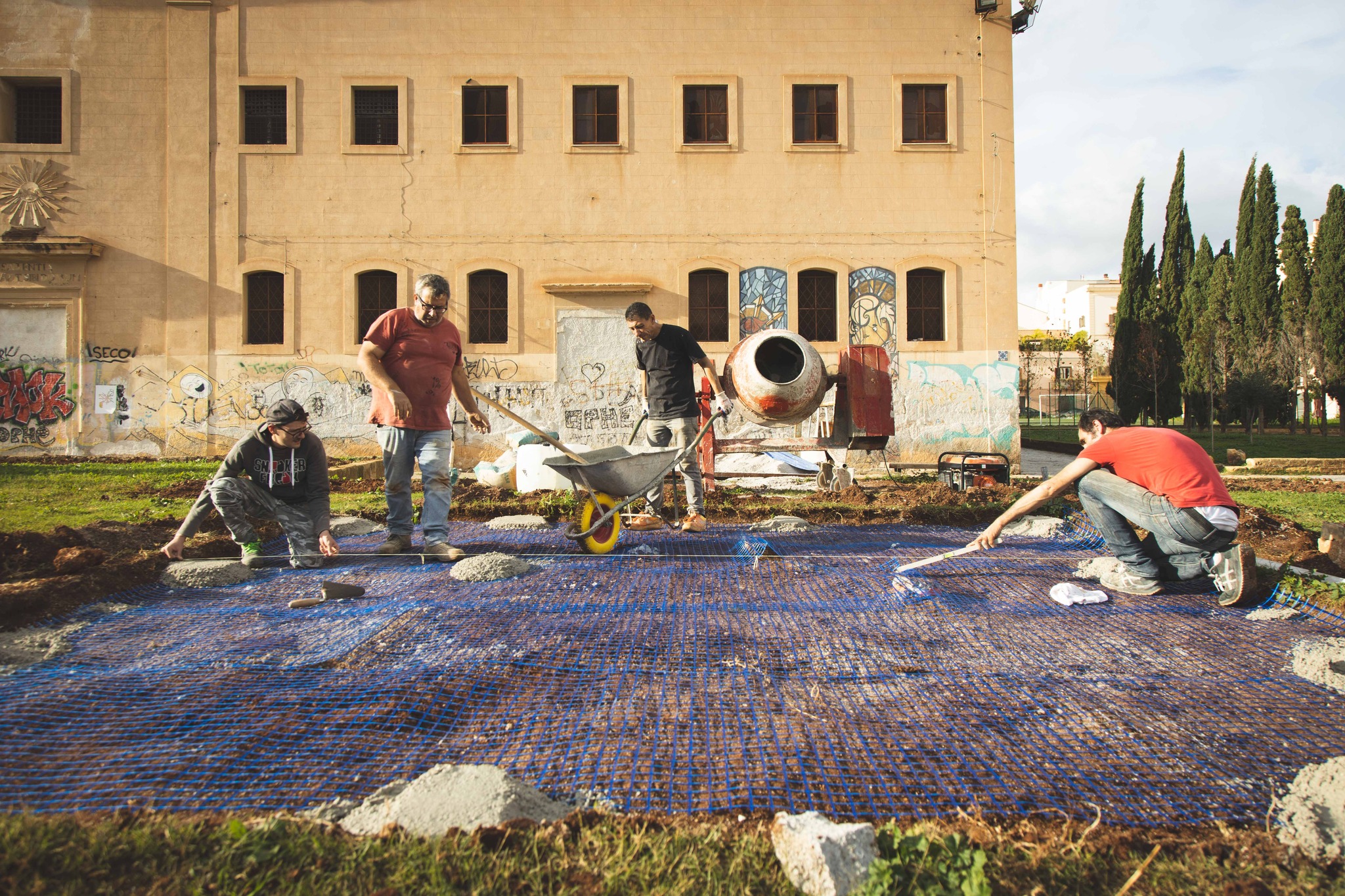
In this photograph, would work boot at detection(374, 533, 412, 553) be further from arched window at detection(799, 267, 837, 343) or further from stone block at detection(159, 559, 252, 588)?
arched window at detection(799, 267, 837, 343)

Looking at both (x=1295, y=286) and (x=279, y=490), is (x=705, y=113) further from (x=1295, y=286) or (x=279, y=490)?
(x=1295, y=286)

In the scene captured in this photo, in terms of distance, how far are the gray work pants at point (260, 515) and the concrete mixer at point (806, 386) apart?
3.27 m

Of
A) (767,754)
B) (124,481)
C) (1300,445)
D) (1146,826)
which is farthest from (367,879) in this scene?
(1300,445)

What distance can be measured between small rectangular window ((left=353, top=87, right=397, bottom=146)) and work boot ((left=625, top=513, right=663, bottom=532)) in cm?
1171

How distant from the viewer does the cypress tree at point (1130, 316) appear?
27578mm

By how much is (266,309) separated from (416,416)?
1157 cm

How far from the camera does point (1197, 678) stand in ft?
9.22

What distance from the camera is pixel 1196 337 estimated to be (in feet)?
84.1

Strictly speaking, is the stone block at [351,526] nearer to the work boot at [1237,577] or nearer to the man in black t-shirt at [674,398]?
the man in black t-shirt at [674,398]

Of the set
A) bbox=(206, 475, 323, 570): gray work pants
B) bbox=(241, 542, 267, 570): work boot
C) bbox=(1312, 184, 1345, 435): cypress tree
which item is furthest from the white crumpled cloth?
bbox=(1312, 184, 1345, 435): cypress tree

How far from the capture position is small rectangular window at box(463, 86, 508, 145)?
14.4 m

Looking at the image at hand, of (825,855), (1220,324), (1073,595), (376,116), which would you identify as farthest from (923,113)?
(1220,324)

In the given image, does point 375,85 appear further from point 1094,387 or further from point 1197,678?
point 1094,387

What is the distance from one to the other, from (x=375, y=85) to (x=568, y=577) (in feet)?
44.1
